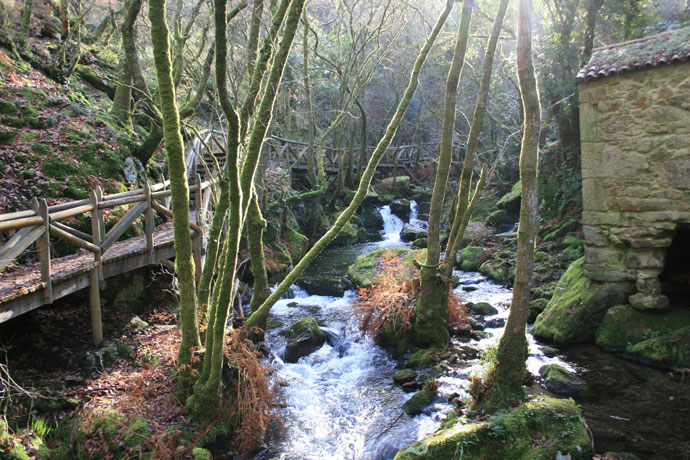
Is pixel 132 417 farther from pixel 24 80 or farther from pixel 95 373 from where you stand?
pixel 24 80

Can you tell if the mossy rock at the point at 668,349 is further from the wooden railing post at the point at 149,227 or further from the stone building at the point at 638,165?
the wooden railing post at the point at 149,227

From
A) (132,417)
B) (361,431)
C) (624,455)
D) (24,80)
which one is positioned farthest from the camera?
(24,80)

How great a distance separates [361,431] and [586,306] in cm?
420

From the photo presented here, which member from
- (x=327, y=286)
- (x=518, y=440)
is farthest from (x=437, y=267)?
(x=327, y=286)

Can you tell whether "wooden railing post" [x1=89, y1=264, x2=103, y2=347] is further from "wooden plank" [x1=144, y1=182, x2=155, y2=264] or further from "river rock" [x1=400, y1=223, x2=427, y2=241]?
"river rock" [x1=400, y1=223, x2=427, y2=241]

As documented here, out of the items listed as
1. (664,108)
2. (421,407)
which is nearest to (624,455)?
(421,407)

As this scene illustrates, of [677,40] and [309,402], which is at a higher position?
[677,40]

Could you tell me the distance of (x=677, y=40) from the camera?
667 centimetres

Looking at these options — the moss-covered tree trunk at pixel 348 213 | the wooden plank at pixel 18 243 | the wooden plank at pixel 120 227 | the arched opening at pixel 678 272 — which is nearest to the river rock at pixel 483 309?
the arched opening at pixel 678 272

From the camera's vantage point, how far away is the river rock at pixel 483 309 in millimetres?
8617

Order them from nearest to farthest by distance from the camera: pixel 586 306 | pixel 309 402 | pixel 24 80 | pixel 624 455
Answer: pixel 624 455 → pixel 309 402 → pixel 586 306 → pixel 24 80

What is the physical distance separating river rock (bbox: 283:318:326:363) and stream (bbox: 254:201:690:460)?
0.12m

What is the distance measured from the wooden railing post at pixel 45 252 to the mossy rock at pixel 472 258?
10.3 meters

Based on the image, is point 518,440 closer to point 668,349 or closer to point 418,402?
point 418,402
